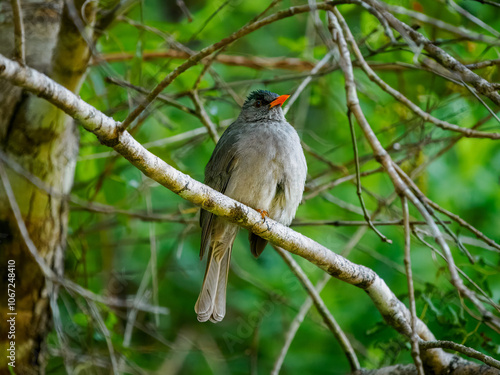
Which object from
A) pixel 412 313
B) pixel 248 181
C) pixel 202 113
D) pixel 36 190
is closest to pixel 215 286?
pixel 248 181

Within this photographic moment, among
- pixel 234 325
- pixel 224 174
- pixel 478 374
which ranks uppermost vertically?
pixel 224 174

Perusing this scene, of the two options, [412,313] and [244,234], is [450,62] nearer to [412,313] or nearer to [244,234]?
[412,313]

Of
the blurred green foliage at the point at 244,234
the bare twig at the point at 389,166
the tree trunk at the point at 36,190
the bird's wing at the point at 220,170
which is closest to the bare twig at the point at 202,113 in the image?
the bird's wing at the point at 220,170

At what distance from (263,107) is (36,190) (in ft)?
5.92

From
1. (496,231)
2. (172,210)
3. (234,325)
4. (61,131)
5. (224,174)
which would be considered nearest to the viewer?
(61,131)

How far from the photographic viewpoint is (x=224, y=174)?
13.3 ft

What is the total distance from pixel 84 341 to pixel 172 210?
5.51 feet

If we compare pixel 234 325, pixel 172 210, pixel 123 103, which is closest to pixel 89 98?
pixel 123 103

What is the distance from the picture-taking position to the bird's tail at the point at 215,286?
3.91 metres

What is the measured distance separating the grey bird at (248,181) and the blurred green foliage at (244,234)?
37cm

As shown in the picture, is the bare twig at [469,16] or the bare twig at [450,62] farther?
the bare twig at [469,16]

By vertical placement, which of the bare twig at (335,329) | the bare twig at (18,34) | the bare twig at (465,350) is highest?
the bare twig at (18,34)

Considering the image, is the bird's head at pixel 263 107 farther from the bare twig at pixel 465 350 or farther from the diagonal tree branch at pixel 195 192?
the bare twig at pixel 465 350

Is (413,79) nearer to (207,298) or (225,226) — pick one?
(225,226)
